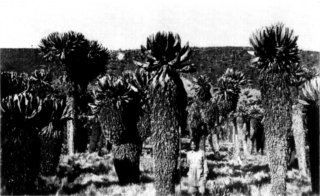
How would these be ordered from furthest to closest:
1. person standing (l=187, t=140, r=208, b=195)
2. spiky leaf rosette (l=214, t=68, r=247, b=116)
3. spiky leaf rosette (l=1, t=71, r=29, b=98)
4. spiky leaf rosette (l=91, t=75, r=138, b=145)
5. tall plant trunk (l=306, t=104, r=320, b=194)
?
spiky leaf rosette (l=214, t=68, r=247, b=116) < spiky leaf rosette (l=1, t=71, r=29, b=98) < spiky leaf rosette (l=91, t=75, r=138, b=145) < tall plant trunk (l=306, t=104, r=320, b=194) < person standing (l=187, t=140, r=208, b=195)

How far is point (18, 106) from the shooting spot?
12852 mm

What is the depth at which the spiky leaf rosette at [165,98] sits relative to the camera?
12758 millimetres

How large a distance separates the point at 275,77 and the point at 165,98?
363 centimetres

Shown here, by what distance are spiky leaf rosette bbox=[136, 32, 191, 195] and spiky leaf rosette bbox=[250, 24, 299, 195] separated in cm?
247

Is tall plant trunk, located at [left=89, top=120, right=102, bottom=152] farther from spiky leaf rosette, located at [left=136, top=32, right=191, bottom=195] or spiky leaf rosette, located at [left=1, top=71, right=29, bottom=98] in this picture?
spiky leaf rosette, located at [left=136, top=32, right=191, bottom=195]

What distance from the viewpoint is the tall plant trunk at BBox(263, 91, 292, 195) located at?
42.3 feet

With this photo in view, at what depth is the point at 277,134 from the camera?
13141 mm

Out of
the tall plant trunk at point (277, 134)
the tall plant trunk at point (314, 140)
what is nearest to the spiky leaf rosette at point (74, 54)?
the tall plant trunk at point (277, 134)

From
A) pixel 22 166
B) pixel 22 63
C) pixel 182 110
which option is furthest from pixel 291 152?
pixel 22 63

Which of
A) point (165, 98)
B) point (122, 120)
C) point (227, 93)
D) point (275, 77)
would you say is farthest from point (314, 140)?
point (227, 93)

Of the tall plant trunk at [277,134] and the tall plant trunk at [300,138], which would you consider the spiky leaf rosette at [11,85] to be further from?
the tall plant trunk at [300,138]

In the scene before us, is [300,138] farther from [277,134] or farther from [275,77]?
[275,77]

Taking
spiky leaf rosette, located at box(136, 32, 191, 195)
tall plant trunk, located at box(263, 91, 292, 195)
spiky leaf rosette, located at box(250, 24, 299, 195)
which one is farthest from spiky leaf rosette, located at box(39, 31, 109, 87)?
tall plant trunk, located at box(263, 91, 292, 195)

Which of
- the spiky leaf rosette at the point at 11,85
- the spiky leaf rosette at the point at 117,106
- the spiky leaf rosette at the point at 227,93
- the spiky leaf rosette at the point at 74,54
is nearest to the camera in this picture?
the spiky leaf rosette at the point at 117,106
